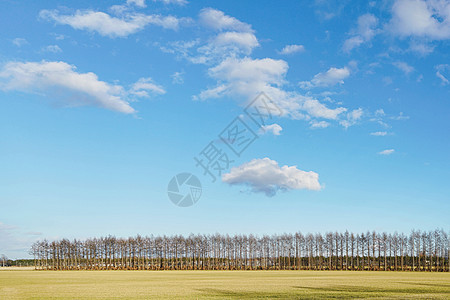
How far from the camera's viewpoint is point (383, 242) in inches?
5418

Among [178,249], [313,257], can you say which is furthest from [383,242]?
[178,249]

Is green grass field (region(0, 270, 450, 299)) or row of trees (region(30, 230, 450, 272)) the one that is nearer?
green grass field (region(0, 270, 450, 299))

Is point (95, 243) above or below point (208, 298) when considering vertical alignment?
below

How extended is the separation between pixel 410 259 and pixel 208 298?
414ft

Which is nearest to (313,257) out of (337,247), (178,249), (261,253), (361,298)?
(337,247)

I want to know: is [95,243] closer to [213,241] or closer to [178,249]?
[178,249]

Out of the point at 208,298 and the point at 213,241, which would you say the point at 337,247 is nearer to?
the point at 213,241

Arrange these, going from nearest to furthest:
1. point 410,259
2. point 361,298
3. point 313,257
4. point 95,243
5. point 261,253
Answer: point 361,298 → point 410,259 → point 313,257 → point 261,253 → point 95,243

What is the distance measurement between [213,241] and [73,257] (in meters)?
59.7

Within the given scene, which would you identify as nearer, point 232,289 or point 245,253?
point 232,289

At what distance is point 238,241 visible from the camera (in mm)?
161375

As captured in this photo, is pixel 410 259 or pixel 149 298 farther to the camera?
pixel 410 259

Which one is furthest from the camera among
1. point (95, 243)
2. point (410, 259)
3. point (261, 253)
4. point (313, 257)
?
point (95, 243)

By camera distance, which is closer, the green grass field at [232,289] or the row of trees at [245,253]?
the green grass field at [232,289]
